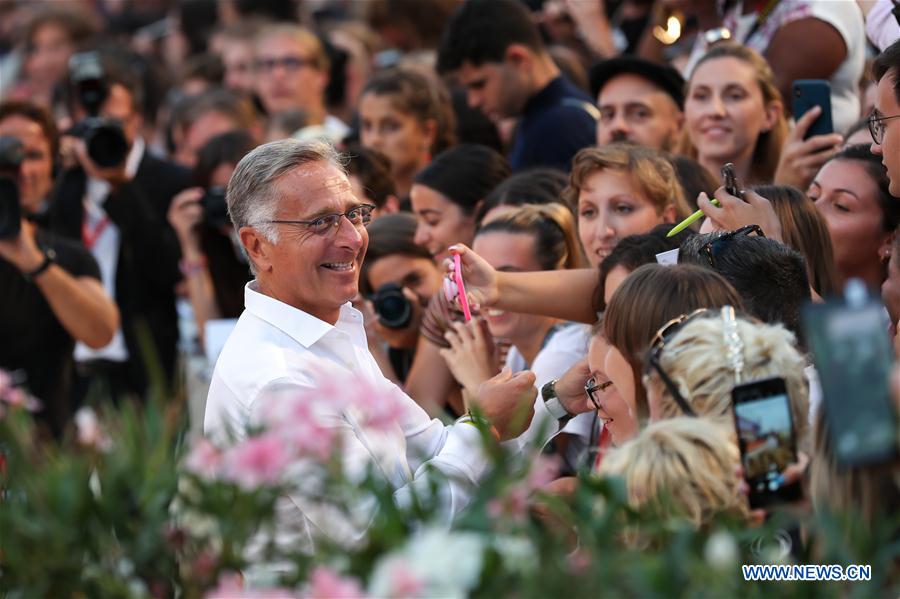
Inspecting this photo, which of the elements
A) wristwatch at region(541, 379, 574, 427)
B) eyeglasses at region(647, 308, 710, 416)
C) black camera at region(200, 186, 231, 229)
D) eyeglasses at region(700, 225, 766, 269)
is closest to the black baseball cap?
black camera at region(200, 186, 231, 229)

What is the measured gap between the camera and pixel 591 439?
4082 millimetres

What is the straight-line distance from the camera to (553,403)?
12.2ft

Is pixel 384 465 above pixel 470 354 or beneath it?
above

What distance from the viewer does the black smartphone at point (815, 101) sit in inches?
184

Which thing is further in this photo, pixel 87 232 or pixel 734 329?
pixel 87 232

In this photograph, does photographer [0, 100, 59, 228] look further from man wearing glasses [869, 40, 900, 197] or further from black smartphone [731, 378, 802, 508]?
black smartphone [731, 378, 802, 508]

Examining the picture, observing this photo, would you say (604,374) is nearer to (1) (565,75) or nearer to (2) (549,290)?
(2) (549,290)

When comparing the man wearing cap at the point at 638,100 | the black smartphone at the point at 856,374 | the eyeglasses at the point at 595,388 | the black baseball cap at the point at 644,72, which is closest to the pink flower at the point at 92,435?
the black smartphone at the point at 856,374

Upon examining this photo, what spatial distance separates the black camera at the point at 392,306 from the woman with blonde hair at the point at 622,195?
0.77 metres

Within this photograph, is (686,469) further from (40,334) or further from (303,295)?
(40,334)

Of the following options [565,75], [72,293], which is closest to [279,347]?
[72,293]

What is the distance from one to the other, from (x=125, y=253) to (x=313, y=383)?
3824 mm

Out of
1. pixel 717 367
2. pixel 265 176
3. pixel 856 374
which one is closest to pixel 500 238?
pixel 265 176

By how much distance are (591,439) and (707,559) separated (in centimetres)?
212
